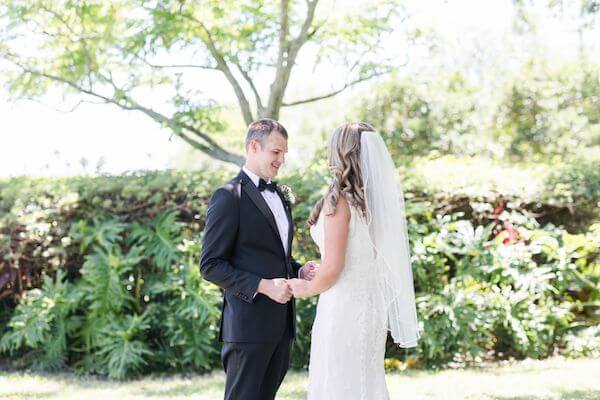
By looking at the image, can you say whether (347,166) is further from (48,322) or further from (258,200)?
(48,322)

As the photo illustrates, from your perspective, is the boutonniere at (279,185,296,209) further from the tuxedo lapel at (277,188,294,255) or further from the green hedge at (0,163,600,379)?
the green hedge at (0,163,600,379)

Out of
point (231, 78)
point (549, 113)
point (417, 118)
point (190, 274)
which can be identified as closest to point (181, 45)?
point (231, 78)

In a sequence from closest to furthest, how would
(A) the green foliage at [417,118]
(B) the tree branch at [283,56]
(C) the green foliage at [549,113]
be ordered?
(B) the tree branch at [283,56] < (A) the green foliage at [417,118] < (C) the green foliage at [549,113]

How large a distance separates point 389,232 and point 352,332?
563 mm

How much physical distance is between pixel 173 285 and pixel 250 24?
11.4 feet

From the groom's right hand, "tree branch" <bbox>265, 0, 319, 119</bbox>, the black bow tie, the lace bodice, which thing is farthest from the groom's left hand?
"tree branch" <bbox>265, 0, 319, 119</bbox>

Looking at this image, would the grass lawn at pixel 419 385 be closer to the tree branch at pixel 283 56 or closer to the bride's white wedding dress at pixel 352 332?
the bride's white wedding dress at pixel 352 332

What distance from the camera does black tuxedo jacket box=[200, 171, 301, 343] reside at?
13.3 ft

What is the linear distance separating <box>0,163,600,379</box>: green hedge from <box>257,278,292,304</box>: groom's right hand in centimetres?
411

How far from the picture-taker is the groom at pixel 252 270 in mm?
4043

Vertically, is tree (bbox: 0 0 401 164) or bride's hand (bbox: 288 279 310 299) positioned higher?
tree (bbox: 0 0 401 164)

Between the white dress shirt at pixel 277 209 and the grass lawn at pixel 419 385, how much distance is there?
2.76 meters

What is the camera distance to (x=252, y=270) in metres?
4.14

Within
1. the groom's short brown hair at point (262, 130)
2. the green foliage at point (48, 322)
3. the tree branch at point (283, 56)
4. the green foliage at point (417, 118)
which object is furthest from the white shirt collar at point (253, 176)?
the green foliage at point (417, 118)
